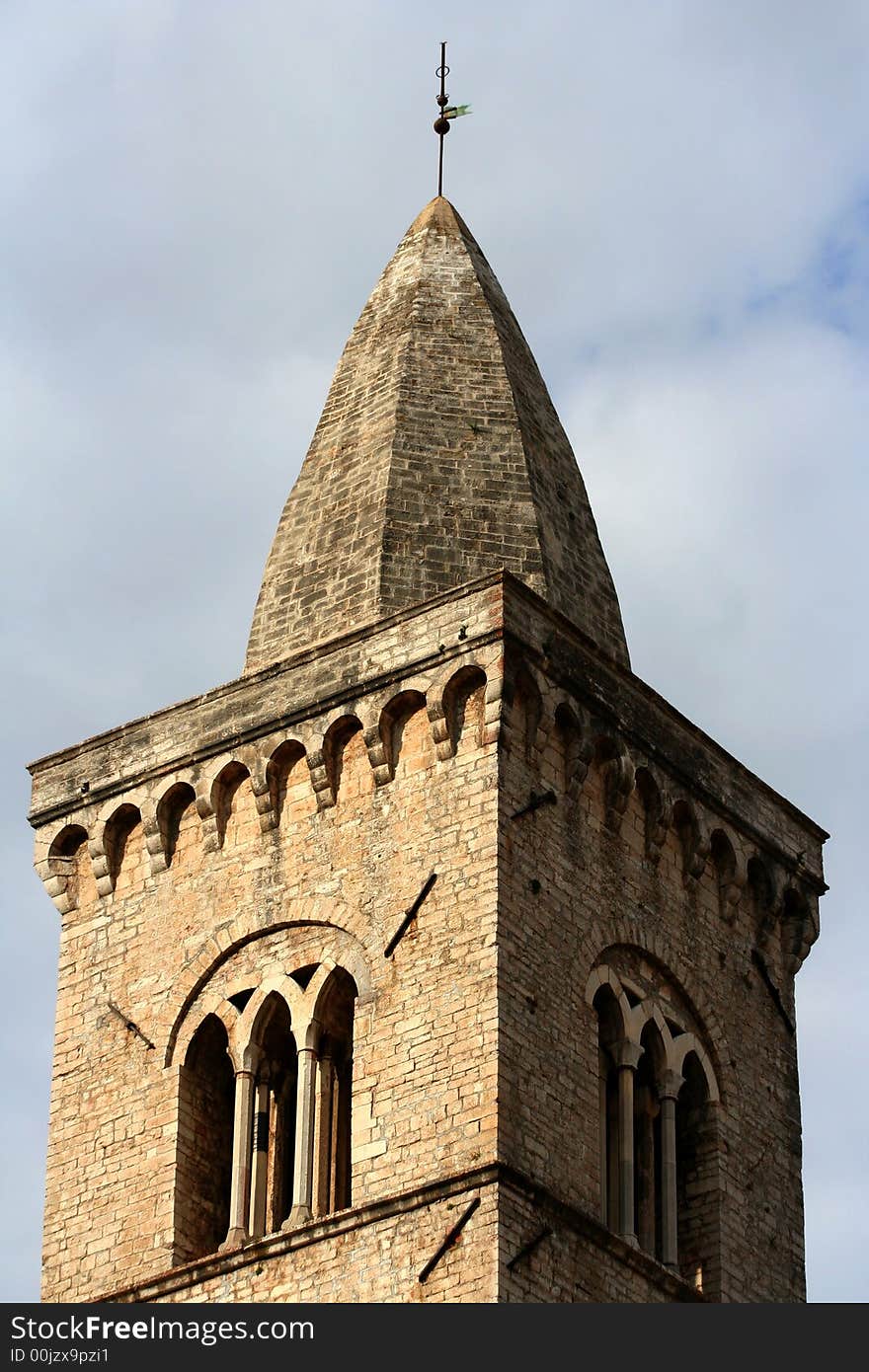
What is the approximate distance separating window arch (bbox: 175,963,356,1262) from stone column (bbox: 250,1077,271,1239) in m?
0.01

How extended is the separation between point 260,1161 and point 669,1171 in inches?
167

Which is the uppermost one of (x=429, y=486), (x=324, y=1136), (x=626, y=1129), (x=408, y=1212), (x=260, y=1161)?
(x=429, y=486)

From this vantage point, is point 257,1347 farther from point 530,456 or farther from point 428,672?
point 530,456

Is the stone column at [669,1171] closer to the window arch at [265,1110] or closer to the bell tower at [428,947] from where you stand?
the bell tower at [428,947]

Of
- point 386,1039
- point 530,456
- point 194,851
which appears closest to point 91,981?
point 194,851

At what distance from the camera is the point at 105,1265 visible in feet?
125

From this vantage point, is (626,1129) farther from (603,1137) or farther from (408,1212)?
(408,1212)

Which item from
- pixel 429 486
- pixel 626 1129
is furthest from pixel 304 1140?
pixel 429 486

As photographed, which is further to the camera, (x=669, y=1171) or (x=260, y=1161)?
(x=669, y=1171)

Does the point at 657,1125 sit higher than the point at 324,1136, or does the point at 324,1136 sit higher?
the point at 657,1125

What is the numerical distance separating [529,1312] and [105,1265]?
6.37 metres

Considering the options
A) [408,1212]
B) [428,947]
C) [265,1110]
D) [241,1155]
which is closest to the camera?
[408,1212]

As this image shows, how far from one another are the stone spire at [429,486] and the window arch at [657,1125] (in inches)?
171

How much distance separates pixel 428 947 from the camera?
3747cm
